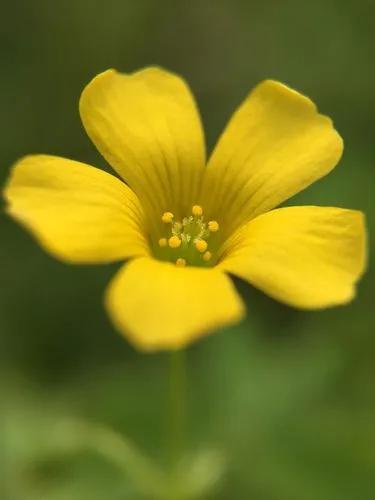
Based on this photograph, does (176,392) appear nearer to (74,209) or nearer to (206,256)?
(206,256)

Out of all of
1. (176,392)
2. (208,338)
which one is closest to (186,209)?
(176,392)

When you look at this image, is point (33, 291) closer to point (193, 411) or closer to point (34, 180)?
point (193, 411)

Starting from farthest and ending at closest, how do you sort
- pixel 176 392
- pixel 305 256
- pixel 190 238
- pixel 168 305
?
pixel 190 238 → pixel 176 392 → pixel 305 256 → pixel 168 305

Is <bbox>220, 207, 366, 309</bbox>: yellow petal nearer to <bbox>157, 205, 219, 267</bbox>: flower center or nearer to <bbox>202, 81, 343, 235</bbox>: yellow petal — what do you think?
<bbox>202, 81, 343, 235</bbox>: yellow petal

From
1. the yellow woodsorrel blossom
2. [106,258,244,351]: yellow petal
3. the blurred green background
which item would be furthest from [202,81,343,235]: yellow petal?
the blurred green background

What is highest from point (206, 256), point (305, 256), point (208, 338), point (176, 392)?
point (305, 256)

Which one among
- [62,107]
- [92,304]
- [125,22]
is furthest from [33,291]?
A: [125,22]

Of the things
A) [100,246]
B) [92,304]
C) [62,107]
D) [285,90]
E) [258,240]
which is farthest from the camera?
[62,107]
